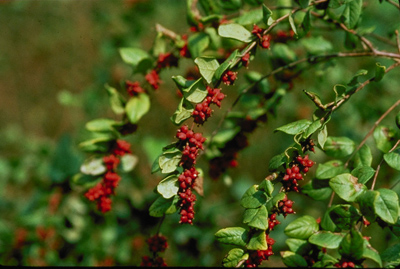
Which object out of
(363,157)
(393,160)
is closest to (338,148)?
(363,157)

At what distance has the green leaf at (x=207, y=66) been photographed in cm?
92

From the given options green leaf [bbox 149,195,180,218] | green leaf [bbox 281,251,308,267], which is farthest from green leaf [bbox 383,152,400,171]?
green leaf [bbox 149,195,180,218]

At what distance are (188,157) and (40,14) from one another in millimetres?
4626

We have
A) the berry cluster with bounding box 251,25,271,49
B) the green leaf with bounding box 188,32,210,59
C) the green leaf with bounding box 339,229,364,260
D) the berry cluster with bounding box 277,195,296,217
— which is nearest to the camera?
the green leaf with bounding box 339,229,364,260

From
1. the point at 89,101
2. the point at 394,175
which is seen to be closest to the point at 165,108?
the point at 89,101

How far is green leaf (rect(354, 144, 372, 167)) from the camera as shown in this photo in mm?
1049

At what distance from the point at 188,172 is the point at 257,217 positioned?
0.60ft

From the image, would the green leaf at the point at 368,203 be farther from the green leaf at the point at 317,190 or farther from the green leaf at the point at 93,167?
the green leaf at the point at 93,167

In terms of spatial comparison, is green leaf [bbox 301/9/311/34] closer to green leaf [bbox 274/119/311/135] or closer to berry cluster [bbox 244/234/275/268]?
green leaf [bbox 274/119/311/135]

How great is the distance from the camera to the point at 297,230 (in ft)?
3.02

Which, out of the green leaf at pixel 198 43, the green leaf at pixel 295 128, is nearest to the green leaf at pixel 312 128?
the green leaf at pixel 295 128

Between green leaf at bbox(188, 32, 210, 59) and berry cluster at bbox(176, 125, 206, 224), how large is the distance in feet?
1.16

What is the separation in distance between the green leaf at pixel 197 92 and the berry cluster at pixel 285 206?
11.2 inches

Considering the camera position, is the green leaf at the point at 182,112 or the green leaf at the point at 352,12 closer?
the green leaf at the point at 182,112
